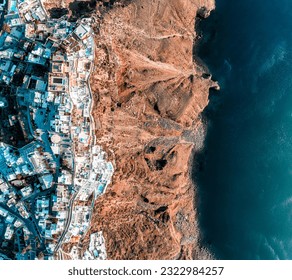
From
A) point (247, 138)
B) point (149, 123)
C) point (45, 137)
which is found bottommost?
point (247, 138)

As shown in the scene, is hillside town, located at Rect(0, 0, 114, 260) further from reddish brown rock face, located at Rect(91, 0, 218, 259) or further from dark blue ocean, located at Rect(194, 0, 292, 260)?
dark blue ocean, located at Rect(194, 0, 292, 260)

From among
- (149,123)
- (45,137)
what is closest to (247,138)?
(149,123)

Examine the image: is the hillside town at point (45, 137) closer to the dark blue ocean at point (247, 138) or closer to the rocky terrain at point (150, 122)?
the rocky terrain at point (150, 122)

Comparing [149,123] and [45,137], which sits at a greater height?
[45,137]

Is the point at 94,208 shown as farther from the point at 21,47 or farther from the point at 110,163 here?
the point at 21,47

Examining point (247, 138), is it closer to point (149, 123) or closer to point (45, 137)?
point (149, 123)

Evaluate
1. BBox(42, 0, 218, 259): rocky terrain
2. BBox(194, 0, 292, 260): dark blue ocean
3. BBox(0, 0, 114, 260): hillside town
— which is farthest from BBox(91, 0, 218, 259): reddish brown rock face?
BBox(194, 0, 292, 260): dark blue ocean
